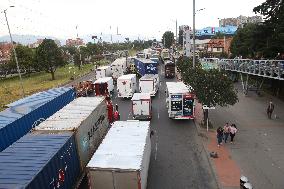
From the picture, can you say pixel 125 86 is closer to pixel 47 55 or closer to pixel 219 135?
pixel 219 135

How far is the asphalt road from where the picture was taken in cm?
1627

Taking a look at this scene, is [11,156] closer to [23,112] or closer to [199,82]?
[23,112]

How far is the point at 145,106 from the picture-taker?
27.2m

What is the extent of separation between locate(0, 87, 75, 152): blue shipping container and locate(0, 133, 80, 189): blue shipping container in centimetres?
299

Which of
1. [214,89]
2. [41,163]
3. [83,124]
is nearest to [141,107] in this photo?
[214,89]

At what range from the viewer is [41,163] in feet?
37.0

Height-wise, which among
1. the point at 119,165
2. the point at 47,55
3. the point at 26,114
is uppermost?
the point at 47,55

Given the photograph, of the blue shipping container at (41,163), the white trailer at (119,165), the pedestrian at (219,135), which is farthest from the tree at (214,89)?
the blue shipping container at (41,163)

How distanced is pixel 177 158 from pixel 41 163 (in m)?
10.3

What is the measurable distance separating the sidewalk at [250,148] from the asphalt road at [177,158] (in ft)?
2.43

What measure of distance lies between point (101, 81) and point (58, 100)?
1335 cm

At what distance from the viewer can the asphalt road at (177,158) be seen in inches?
640

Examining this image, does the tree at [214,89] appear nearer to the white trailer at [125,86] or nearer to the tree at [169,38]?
the white trailer at [125,86]

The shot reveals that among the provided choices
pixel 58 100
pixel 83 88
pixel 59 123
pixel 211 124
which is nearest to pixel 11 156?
pixel 59 123
